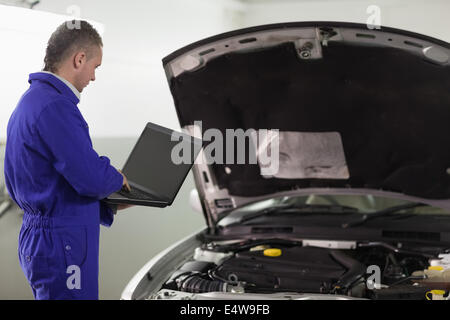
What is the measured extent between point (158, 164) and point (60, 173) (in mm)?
381

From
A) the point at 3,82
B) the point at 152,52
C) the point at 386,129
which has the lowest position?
the point at 386,129

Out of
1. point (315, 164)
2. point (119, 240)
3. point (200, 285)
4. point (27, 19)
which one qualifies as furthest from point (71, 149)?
point (119, 240)

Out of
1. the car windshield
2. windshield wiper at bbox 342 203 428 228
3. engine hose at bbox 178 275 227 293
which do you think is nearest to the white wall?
the car windshield

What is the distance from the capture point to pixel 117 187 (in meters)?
1.68

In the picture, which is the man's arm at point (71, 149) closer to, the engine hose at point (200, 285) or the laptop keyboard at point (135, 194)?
the laptop keyboard at point (135, 194)

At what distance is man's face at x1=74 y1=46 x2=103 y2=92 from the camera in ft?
5.60

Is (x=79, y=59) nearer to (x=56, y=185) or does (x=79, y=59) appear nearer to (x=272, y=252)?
(x=56, y=185)

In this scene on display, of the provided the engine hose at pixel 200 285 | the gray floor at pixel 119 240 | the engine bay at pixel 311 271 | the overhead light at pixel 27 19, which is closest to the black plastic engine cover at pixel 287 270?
the engine bay at pixel 311 271

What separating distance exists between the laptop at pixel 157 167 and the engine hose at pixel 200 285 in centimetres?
42

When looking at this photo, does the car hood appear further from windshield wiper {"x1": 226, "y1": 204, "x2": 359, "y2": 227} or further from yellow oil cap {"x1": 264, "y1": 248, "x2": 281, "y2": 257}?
yellow oil cap {"x1": 264, "y1": 248, "x2": 281, "y2": 257}

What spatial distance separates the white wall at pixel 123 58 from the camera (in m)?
3.09
